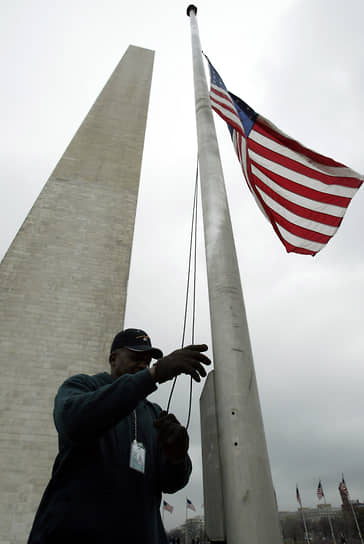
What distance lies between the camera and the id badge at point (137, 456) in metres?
1.48

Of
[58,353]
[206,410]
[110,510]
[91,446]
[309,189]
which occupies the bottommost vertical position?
[110,510]

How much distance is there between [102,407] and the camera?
1.26m

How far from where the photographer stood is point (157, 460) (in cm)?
168

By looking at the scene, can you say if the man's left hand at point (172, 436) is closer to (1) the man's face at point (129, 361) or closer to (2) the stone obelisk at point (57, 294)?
(1) the man's face at point (129, 361)

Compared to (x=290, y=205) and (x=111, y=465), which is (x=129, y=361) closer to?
(x=111, y=465)

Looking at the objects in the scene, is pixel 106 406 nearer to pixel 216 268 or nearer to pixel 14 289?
pixel 216 268

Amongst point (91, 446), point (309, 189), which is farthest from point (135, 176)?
point (91, 446)

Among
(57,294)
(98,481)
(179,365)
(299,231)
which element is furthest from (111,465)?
(57,294)

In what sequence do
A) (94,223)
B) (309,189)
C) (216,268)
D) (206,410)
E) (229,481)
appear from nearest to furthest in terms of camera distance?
(229,481)
(206,410)
(216,268)
(309,189)
(94,223)

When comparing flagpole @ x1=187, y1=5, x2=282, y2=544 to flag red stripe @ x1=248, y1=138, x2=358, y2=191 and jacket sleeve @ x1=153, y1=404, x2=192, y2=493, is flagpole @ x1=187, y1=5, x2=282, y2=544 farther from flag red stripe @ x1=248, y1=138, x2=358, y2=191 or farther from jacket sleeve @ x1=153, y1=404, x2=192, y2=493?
flag red stripe @ x1=248, y1=138, x2=358, y2=191

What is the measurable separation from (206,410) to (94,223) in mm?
8399

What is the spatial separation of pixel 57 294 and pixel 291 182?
6260mm

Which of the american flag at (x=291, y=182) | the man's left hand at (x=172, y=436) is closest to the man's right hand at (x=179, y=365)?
the man's left hand at (x=172, y=436)

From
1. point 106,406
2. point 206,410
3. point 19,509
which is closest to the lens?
point 106,406
